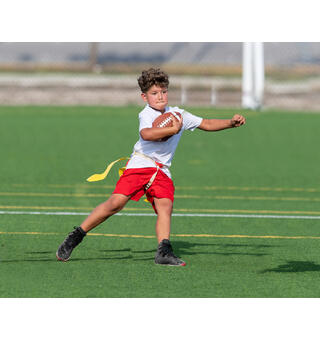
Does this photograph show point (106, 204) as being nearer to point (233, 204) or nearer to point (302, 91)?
point (233, 204)

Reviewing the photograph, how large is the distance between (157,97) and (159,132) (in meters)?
0.42

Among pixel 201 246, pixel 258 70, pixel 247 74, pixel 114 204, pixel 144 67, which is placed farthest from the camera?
pixel 144 67

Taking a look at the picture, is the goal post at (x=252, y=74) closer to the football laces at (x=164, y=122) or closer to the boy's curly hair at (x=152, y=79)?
the boy's curly hair at (x=152, y=79)

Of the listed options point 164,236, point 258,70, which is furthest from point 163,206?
point 258,70

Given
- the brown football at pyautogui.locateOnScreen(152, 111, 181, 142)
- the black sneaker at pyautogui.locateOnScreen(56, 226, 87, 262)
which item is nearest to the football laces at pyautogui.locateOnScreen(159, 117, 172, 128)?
the brown football at pyautogui.locateOnScreen(152, 111, 181, 142)

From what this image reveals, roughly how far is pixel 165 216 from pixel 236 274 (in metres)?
0.84

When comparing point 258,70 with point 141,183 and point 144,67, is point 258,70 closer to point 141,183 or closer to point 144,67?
point 144,67

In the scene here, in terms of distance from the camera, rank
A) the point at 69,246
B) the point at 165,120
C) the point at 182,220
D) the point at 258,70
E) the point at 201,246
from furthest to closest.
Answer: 1. the point at 258,70
2. the point at 182,220
3. the point at 201,246
4. the point at 69,246
5. the point at 165,120

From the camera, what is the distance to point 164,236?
805 cm

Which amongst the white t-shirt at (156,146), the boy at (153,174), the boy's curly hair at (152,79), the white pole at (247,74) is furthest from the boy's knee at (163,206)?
the white pole at (247,74)

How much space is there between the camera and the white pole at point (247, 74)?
29.9 metres

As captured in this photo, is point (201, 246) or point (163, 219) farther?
point (201, 246)

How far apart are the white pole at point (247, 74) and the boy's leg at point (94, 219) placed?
2213cm

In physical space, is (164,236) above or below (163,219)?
below
